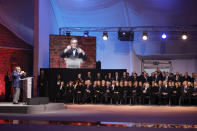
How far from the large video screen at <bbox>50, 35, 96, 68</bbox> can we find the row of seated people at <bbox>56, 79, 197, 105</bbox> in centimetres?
154

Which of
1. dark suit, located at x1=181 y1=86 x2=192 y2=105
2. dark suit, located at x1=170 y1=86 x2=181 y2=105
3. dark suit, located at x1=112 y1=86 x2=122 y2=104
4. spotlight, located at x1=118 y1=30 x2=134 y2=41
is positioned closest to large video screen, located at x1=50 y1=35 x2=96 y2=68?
spotlight, located at x1=118 y1=30 x2=134 y2=41

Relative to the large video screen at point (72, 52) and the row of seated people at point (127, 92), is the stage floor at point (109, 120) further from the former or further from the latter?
the large video screen at point (72, 52)

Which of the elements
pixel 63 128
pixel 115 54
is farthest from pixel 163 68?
pixel 63 128

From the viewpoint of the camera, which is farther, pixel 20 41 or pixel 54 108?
pixel 20 41

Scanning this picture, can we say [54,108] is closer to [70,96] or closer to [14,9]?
[70,96]

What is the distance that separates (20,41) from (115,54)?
5291mm

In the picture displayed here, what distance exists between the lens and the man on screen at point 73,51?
15.5m

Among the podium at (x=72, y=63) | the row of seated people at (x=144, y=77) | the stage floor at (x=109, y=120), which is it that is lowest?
the stage floor at (x=109, y=120)

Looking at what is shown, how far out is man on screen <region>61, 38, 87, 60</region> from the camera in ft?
50.8

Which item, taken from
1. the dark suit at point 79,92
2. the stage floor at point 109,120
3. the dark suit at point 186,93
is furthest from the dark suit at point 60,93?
the stage floor at point 109,120

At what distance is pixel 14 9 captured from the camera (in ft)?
51.3

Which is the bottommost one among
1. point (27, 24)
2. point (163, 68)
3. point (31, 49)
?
point (163, 68)

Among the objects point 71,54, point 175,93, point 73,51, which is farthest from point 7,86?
point 175,93

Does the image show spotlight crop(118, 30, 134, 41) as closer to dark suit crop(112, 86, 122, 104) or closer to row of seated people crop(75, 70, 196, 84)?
row of seated people crop(75, 70, 196, 84)
